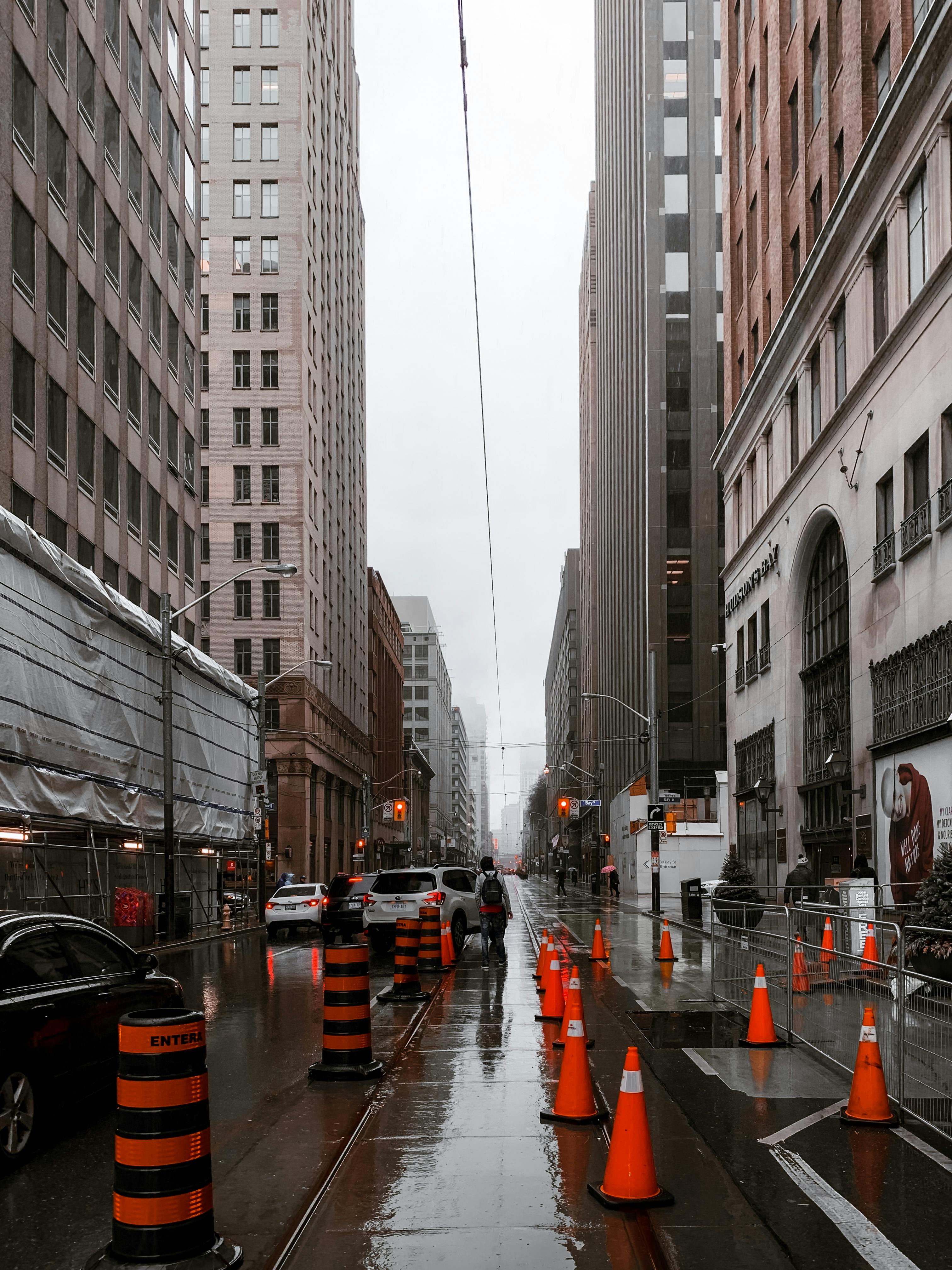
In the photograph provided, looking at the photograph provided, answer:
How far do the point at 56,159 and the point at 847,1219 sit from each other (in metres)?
30.6

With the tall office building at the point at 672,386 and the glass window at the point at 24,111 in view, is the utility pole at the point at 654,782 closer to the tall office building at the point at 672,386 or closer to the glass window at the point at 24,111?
the tall office building at the point at 672,386

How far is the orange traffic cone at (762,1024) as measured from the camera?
472 inches

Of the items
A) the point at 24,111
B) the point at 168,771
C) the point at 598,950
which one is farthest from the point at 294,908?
the point at 24,111

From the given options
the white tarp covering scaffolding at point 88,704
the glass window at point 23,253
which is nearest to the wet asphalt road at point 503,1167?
the white tarp covering scaffolding at point 88,704

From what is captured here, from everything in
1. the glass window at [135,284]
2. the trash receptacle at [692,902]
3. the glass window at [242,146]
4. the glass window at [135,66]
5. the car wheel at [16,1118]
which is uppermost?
the glass window at [242,146]

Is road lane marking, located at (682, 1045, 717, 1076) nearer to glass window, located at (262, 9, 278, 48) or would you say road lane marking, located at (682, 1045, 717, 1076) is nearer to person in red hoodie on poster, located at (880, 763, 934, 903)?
person in red hoodie on poster, located at (880, 763, 934, 903)

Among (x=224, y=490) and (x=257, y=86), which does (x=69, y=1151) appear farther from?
(x=257, y=86)

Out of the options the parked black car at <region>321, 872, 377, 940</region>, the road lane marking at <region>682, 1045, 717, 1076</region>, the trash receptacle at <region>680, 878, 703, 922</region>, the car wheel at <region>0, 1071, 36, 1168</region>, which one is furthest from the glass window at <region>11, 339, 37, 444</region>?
the car wheel at <region>0, 1071, 36, 1168</region>

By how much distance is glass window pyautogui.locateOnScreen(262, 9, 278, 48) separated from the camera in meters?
70.2

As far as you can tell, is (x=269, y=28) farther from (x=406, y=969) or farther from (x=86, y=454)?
(x=406, y=969)

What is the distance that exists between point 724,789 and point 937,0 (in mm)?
42235

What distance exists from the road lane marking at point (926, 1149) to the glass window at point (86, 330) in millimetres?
28625

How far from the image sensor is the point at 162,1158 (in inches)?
217

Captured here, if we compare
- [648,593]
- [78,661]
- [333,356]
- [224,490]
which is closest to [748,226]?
[78,661]
